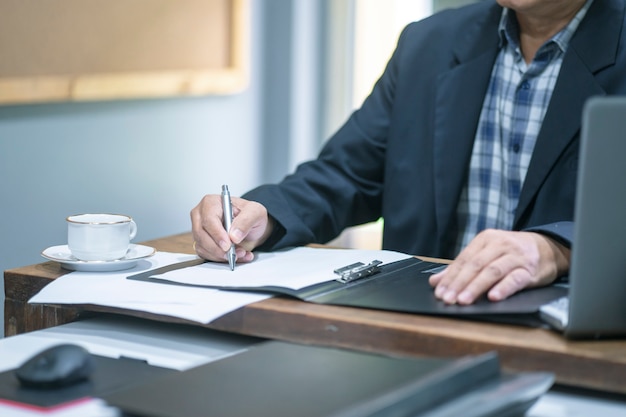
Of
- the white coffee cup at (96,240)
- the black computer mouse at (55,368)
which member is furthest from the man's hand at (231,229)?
the black computer mouse at (55,368)

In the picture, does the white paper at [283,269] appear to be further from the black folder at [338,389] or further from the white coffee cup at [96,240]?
the black folder at [338,389]

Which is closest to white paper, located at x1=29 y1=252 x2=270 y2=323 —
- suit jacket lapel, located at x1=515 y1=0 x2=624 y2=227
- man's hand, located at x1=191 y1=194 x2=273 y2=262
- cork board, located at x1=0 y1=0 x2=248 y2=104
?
man's hand, located at x1=191 y1=194 x2=273 y2=262

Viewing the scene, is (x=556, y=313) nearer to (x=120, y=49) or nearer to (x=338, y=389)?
(x=338, y=389)

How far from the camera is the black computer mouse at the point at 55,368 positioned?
995mm

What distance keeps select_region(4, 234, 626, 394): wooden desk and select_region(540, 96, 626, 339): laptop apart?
1.0 inches

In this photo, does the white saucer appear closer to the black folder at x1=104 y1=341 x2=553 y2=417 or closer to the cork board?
the black folder at x1=104 y1=341 x2=553 y2=417

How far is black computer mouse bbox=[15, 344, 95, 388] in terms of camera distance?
995mm

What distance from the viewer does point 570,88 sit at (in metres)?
1.69

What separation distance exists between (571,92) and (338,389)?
3.11 ft

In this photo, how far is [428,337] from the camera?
107 cm

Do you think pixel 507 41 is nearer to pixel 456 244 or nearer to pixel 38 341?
pixel 456 244

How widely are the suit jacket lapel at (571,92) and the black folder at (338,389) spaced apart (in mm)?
772

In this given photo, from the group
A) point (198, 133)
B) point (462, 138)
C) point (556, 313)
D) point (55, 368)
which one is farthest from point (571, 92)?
point (198, 133)

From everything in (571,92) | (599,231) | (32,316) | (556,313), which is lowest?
(32,316)
